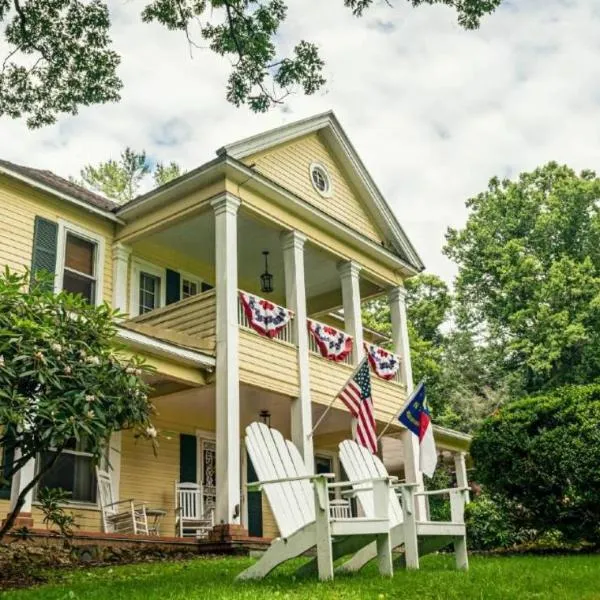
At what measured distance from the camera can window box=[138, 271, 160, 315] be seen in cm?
1256

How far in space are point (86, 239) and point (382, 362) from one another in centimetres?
565

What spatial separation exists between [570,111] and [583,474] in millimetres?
12757

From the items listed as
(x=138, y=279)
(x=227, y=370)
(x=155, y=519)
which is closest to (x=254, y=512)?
(x=155, y=519)

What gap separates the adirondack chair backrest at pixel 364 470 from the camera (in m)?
7.12

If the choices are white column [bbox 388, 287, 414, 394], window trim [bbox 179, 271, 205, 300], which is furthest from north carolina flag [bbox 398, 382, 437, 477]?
window trim [bbox 179, 271, 205, 300]

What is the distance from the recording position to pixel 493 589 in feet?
16.8

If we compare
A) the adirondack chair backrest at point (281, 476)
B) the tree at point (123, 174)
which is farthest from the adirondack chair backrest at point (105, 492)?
the tree at point (123, 174)

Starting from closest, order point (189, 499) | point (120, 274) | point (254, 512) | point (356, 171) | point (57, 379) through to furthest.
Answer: point (57, 379) < point (120, 274) < point (189, 499) < point (254, 512) < point (356, 171)

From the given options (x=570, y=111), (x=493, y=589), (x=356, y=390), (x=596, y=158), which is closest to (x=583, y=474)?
(x=356, y=390)

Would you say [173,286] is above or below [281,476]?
above

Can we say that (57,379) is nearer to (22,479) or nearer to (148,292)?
(22,479)

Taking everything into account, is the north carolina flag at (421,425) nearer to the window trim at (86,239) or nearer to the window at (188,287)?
the window trim at (86,239)

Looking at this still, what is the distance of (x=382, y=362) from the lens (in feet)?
44.8

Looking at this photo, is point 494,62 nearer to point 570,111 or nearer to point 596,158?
point 570,111
